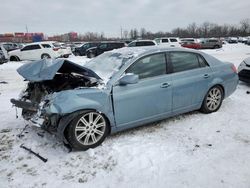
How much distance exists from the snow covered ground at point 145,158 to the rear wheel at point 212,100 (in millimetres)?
336

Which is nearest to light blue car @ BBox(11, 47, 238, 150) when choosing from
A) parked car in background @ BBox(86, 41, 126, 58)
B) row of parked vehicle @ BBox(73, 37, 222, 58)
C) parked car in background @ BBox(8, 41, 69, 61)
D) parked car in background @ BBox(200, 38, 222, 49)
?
row of parked vehicle @ BBox(73, 37, 222, 58)

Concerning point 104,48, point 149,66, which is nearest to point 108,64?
point 149,66

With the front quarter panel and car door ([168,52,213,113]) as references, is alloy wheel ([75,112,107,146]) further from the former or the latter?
car door ([168,52,213,113])

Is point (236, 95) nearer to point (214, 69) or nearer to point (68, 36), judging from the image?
point (214, 69)

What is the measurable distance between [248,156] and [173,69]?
1928 millimetres

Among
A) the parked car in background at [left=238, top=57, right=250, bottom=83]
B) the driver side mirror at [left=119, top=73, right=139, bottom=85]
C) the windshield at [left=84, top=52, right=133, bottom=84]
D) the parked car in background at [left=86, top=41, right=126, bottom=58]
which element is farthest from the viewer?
the parked car in background at [left=86, top=41, right=126, bottom=58]

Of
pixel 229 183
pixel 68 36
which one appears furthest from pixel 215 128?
pixel 68 36

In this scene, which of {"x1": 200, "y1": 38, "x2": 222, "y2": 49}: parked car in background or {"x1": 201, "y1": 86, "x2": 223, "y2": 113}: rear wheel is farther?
{"x1": 200, "y1": 38, "x2": 222, "y2": 49}: parked car in background

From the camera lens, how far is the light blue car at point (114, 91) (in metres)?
3.52

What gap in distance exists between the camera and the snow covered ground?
2914mm

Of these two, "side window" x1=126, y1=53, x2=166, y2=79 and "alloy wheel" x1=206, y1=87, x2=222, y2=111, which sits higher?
"side window" x1=126, y1=53, x2=166, y2=79

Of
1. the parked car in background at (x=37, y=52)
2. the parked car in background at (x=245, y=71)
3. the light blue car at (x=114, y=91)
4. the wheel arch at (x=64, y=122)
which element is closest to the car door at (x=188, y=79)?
the light blue car at (x=114, y=91)

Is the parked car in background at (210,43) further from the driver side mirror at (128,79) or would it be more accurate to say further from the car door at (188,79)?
the driver side mirror at (128,79)

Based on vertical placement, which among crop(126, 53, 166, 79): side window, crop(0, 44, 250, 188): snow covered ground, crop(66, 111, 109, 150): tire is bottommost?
crop(0, 44, 250, 188): snow covered ground
